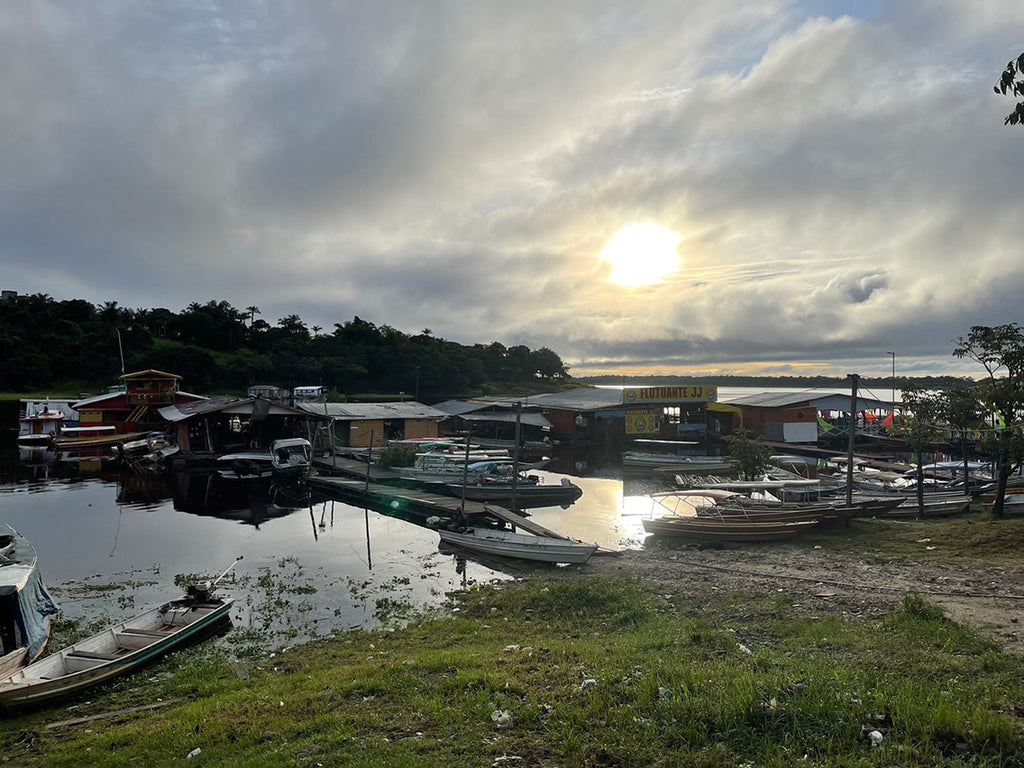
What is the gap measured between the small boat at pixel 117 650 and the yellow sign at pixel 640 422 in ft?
163

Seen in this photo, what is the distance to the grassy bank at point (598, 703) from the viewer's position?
715cm

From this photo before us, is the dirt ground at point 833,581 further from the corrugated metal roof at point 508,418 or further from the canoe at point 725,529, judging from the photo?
the corrugated metal roof at point 508,418

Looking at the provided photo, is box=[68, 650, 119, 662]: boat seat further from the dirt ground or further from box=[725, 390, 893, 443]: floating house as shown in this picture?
box=[725, 390, 893, 443]: floating house

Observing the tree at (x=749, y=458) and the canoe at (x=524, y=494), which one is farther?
the canoe at (x=524, y=494)

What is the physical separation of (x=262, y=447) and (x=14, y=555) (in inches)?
1607

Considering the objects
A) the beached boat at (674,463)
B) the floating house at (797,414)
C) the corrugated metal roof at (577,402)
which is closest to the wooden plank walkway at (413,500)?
the beached boat at (674,463)

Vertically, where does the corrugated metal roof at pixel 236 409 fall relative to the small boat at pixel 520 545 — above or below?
above

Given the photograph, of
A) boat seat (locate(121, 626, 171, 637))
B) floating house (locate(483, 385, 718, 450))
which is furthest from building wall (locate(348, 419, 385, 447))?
boat seat (locate(121, 626, 171, 637))

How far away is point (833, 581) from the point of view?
17250 mm

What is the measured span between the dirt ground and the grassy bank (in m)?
1.29

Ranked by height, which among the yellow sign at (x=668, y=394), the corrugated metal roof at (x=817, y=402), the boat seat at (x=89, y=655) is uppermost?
the yellow sign at (x=668, y=394)

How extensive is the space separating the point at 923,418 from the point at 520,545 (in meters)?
18.0

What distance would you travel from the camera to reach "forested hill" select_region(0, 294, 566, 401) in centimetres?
9281

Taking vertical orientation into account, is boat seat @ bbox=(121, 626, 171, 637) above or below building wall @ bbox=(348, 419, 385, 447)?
below
